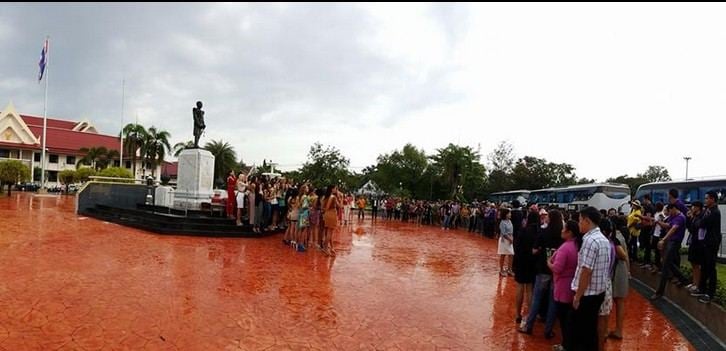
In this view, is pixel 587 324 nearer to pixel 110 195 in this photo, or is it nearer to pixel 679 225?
pixel 679 225

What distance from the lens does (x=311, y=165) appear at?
37.0m

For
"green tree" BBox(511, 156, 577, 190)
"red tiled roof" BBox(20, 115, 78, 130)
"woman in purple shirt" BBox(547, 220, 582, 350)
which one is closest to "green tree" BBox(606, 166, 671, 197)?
"green tree" BBox(511, 156, 577, 190)

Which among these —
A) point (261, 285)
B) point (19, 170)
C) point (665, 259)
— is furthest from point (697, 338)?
point (19, 170)

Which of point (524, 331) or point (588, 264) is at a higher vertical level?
point (588, 264)

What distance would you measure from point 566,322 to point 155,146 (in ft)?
147

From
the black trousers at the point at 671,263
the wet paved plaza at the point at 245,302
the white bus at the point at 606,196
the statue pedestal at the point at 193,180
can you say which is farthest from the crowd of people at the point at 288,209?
the white bus at the point at 606,196

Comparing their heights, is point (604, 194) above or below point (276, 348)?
above

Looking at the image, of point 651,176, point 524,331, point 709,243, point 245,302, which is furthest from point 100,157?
point 651,176

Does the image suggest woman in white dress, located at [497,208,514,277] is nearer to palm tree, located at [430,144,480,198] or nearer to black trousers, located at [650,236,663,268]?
black trousers, located at [650,236,663,268]

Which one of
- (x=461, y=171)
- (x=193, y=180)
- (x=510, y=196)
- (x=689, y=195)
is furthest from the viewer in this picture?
(x=461, y=171)

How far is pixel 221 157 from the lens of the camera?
162ft

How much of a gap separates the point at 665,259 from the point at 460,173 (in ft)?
127

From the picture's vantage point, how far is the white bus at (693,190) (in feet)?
45.3

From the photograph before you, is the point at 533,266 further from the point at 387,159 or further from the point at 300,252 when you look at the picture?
the point at 387,159
